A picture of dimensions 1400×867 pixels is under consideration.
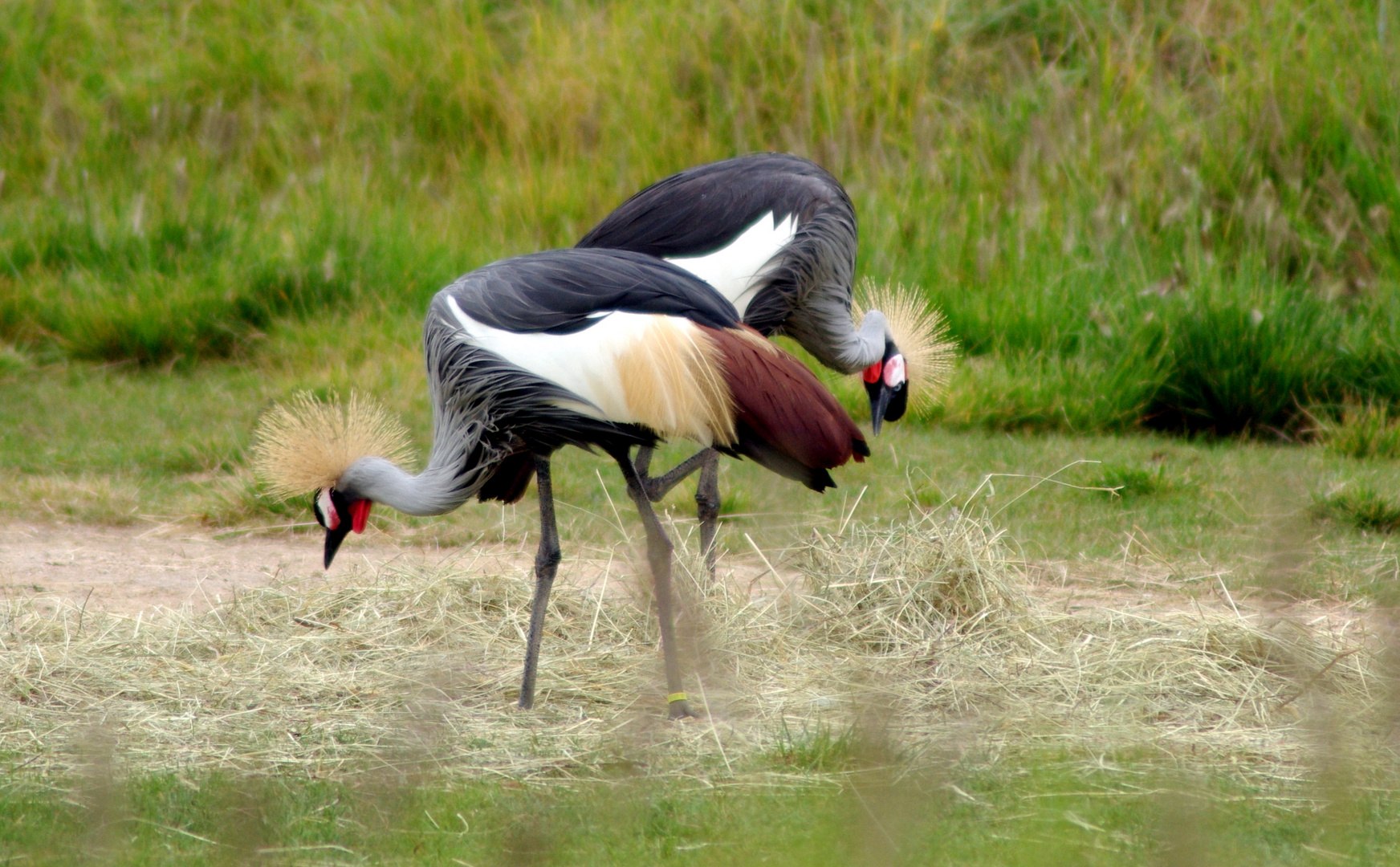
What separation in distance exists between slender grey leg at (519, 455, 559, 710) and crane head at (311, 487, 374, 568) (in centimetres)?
38

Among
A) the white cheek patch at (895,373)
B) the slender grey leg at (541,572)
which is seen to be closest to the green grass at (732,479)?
the white cheek patch at (895,373)

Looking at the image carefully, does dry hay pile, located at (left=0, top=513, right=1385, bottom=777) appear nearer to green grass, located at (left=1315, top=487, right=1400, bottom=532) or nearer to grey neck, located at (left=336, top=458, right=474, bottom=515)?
grey neck, located at (left=336, top=458, right=474, bottom=515)

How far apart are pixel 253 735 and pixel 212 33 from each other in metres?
6.04

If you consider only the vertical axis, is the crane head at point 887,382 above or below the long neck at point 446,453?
below

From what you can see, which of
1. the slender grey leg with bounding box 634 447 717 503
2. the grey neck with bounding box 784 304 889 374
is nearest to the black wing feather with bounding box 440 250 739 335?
Result: the slender grey leg with bounding box 634 447 717 503

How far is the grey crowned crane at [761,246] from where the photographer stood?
13.2 ft

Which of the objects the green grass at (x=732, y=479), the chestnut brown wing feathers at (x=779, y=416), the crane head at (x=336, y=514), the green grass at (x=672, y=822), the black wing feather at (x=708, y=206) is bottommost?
the green grass at (x=732, y=479)

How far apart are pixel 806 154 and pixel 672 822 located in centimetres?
488

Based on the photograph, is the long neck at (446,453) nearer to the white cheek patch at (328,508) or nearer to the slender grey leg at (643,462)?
the white cheek patch at (328,508)

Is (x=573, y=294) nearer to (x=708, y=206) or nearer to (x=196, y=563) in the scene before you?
(x=708, y=206)

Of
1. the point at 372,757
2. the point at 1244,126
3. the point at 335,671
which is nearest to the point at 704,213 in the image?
the point at 335,671

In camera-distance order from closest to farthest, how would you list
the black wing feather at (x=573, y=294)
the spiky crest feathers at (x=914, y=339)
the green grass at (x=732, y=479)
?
the black wing feather at (x=573, y=294) → the green grass at (x=732, y=479) → the spiky crest feathers at (x=914, y=339)

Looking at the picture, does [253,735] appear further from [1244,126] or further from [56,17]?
[56,17]

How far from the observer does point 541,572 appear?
3318mm
